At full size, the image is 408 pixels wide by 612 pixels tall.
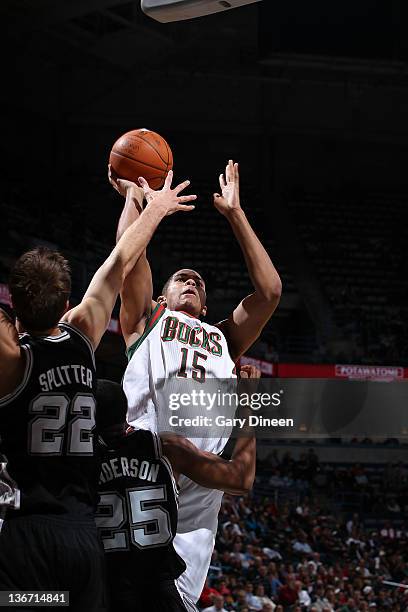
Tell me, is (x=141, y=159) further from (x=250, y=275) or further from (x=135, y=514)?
(x=135, y=514)

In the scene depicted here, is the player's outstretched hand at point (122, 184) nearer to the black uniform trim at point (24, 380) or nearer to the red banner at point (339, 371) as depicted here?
the black uniform trim at point (24, 380)

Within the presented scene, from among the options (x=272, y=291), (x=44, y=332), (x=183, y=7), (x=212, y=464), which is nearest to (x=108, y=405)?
(x=44, y=332)

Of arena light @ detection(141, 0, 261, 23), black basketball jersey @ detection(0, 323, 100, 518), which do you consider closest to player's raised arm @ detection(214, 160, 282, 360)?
arena light @ detection(141, 0, 261, 23)

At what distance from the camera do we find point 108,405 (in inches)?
116

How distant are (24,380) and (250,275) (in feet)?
5.83

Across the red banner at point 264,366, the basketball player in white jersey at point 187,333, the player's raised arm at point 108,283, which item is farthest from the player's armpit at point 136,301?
the red banner at point 264,366

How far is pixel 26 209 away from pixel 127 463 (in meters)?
14.7

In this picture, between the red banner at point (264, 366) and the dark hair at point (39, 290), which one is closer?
the dark hair at point (39, 290)

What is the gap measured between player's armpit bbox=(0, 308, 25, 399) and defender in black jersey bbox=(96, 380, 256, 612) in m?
0.38

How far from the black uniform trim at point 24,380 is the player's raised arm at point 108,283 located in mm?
218

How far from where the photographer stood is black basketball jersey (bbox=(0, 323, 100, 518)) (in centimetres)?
260

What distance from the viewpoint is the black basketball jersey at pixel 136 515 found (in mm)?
2873

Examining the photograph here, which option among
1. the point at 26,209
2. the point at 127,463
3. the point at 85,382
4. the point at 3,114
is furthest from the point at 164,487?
the point at 3,114

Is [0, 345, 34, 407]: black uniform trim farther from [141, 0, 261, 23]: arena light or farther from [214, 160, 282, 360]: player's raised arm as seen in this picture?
[141, 0, 261, 23]: arena light
